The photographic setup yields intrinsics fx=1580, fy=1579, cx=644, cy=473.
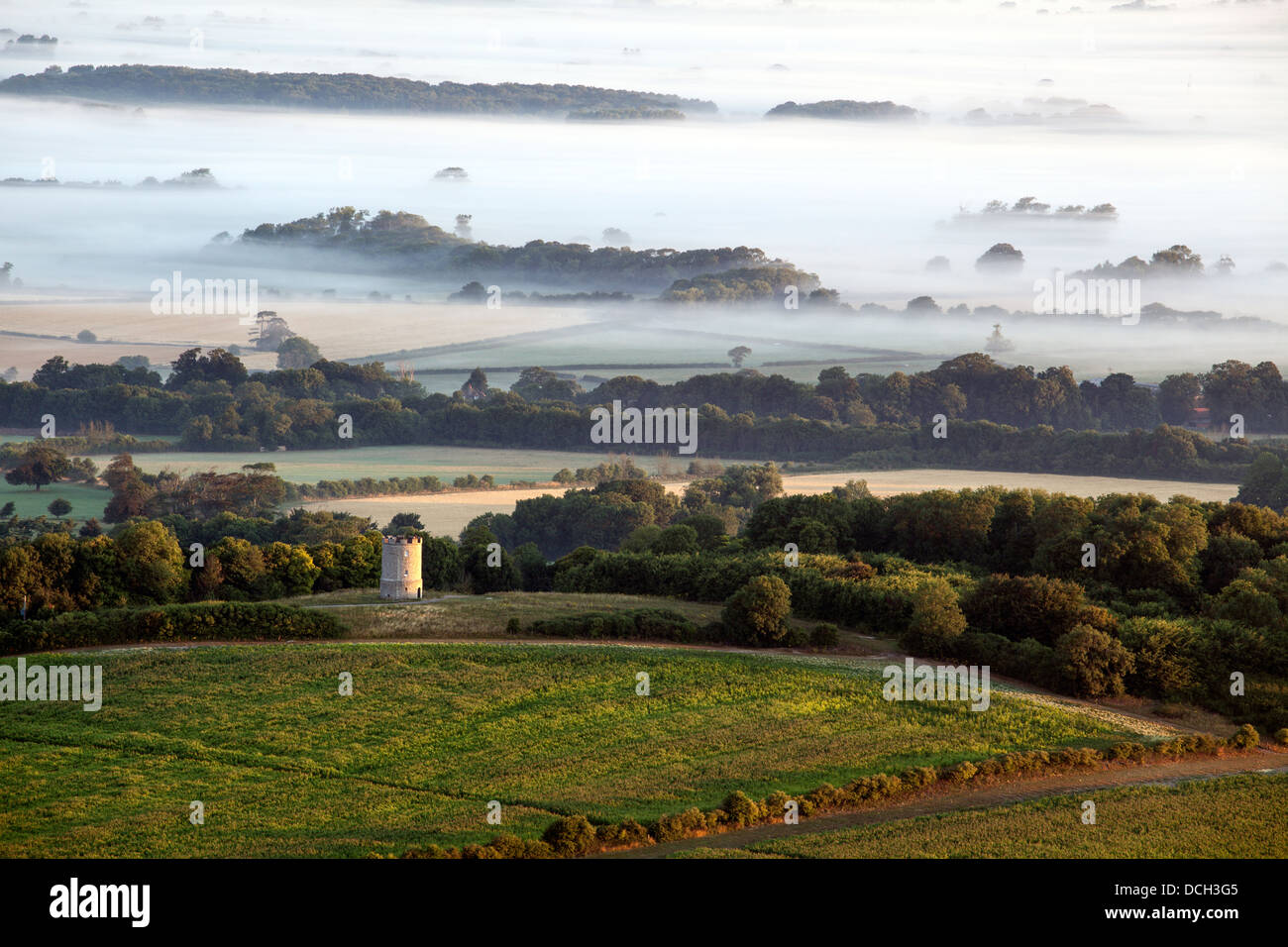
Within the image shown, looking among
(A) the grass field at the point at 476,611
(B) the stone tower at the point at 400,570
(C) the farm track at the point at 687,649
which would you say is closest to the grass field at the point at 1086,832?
(C) the farm track at the point at 687,649

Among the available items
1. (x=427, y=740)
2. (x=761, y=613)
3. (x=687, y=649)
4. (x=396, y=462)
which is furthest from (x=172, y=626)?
(x=396, y=462)

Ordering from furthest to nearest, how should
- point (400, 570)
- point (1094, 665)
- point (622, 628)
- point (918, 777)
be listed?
point (400, 570)
point (622, 628)
point (1094, 665)
point (918, 777)

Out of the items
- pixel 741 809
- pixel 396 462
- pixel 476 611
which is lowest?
pixel 741 809

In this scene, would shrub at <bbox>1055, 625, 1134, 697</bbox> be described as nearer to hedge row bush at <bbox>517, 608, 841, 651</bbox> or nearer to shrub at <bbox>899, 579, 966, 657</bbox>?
shrub at <bbox>899, 579, 966, 657</bbox>

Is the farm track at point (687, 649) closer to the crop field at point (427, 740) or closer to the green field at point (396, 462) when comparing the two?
the crop field at point (427, 740)

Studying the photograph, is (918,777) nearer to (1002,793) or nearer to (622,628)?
(1002,793)
